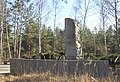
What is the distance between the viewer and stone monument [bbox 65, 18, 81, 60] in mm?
16984

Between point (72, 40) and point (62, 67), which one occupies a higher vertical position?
point (72, 40)

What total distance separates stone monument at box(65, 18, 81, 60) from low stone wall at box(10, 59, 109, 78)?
309cm

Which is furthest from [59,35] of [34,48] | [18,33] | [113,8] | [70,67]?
[70,67]

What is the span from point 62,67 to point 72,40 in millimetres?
5151

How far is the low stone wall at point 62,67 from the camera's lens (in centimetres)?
1132

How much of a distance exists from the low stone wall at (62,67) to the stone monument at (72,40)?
3.09 metres

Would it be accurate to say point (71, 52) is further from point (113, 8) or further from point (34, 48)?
point (34, 48)

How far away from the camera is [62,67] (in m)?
12.2

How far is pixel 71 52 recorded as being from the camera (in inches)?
672

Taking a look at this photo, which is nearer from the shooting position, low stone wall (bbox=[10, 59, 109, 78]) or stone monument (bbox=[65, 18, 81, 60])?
low stone wall (bbox=[10, 59, 109, 78])

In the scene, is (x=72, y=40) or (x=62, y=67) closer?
(x=62, y=67)

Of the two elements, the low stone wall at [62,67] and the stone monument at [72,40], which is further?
the stone monument at [72,40]

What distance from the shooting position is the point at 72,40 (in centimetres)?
1716

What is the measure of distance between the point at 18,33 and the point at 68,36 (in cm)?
2737
